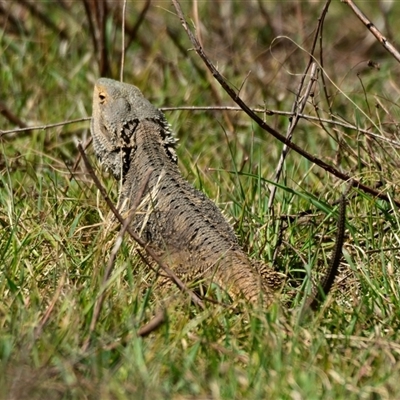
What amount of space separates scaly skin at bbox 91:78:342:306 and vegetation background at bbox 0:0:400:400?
0.51 feet

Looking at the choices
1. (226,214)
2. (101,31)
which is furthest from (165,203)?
(101,31)

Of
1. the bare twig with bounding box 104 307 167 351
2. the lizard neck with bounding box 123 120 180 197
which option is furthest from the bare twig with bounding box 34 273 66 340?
the lizard neck with bounding box 123 120 180 197

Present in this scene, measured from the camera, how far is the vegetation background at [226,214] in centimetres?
316

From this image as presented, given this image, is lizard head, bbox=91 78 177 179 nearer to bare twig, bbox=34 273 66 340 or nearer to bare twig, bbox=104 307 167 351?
bare twig, bbox=34 273 66 340

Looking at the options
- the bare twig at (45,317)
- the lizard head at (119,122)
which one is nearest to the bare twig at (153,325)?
the bare twig at (45,317)

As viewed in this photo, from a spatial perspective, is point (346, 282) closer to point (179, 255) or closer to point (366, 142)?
point (179, 255)

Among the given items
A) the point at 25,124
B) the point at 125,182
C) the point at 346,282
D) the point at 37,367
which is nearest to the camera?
the point at 37,367

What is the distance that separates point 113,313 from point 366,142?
6.94 feet

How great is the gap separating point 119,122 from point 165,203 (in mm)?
778

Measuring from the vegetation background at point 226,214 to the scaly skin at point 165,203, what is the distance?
0.51 feet

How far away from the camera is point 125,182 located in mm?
4879

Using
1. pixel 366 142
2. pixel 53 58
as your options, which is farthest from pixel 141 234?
pixel 53 58

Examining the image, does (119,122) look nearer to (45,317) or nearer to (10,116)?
(10,116)

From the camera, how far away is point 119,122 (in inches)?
199
